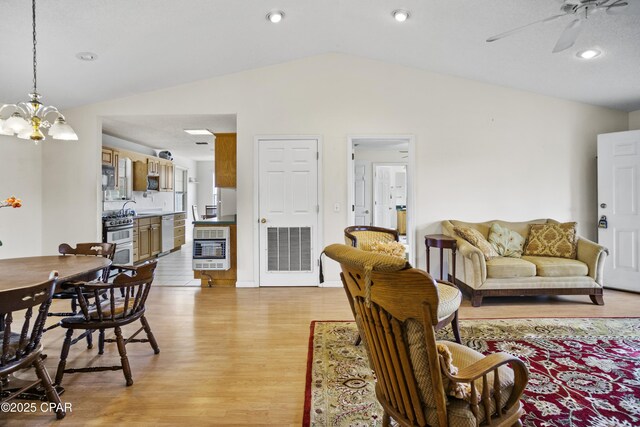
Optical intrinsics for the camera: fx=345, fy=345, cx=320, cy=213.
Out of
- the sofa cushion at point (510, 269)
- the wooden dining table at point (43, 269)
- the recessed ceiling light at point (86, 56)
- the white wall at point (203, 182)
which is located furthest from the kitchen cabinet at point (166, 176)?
the sofa cushion at point (510, 269)

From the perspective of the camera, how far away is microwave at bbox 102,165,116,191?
20.0 ft

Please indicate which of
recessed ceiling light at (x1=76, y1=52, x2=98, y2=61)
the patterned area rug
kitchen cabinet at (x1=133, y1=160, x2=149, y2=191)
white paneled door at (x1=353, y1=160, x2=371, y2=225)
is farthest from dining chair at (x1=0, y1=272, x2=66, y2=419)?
white paneled door at (x1=353, y1=160, x2=371, y2=225)

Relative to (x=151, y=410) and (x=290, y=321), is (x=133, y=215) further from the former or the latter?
(x=151, y=410)

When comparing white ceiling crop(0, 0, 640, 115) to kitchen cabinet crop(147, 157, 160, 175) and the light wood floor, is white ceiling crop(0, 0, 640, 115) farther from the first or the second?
kitchen cabinet crop(147, 157, 160, 175)

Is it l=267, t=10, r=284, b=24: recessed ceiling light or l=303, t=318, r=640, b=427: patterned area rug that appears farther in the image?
l=267, t=10, r=284, b=24: recessed ceiling light

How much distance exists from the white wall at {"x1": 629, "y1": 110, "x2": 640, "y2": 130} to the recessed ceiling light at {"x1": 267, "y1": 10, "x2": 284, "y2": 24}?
5046 mm

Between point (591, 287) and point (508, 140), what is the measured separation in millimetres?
2128

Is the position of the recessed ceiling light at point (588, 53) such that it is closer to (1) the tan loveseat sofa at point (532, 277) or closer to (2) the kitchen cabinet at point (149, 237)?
(1) the tan loveseat sofa at point (532, 277)

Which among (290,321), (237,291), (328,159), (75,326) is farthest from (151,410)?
(328,159)

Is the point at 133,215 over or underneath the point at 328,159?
underneath

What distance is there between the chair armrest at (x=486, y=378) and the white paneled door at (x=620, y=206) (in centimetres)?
435

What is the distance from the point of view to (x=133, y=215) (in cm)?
657

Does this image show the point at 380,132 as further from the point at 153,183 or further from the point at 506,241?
the point at 153,183

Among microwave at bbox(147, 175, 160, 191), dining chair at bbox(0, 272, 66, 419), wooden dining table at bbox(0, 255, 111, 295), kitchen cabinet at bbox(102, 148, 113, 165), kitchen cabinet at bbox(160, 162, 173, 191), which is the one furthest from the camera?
kitchen cabinet at bbox(160, 162, 173, 191)
